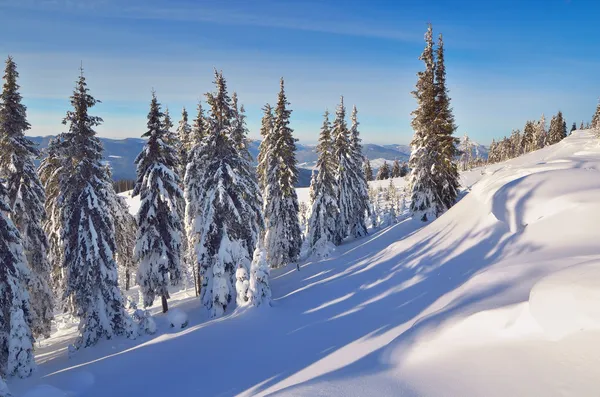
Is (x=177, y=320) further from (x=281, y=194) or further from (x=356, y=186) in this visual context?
(x=356, y=186)

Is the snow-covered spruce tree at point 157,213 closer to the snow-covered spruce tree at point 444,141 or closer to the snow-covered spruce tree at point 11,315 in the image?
the snow-covered spruce tree at point 11,315

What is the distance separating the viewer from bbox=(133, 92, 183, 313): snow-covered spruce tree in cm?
2114

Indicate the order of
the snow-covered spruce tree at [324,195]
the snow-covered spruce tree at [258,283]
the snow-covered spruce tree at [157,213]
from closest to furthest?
1. the snow-covered spruce tree at [258,283]
2. the snow-covered spruce tree at [157,213]
3. the snow-covered spruce tree at [324,195]

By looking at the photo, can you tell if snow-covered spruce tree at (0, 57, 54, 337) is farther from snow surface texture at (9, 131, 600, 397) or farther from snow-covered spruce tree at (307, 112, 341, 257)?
snow-covered spruce tree at (307, 112, 341, 257)

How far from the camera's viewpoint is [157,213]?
2167cm

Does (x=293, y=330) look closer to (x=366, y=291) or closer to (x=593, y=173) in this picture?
(x=366, y=291)

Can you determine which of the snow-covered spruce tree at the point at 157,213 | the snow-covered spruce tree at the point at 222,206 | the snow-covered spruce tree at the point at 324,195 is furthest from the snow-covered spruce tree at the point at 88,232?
the snow-covered spruce tree at the point at 324,195

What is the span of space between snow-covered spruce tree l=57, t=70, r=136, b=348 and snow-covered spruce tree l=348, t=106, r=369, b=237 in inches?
914

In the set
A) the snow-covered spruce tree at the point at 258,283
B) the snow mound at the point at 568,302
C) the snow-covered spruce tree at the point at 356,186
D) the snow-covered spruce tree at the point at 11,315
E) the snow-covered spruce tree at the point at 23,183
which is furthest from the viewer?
the snow-covered spruce tree at the point at 356,186

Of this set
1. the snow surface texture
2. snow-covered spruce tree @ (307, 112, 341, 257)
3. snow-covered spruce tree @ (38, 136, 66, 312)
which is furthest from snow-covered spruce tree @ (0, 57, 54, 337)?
snow-covered spruce tree @ (307, 112, 341, 257)

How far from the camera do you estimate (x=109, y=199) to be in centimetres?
1925

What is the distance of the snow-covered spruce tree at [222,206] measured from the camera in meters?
20.2

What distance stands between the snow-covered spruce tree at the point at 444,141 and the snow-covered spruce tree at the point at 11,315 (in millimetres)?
27211

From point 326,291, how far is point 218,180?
8947 mm
